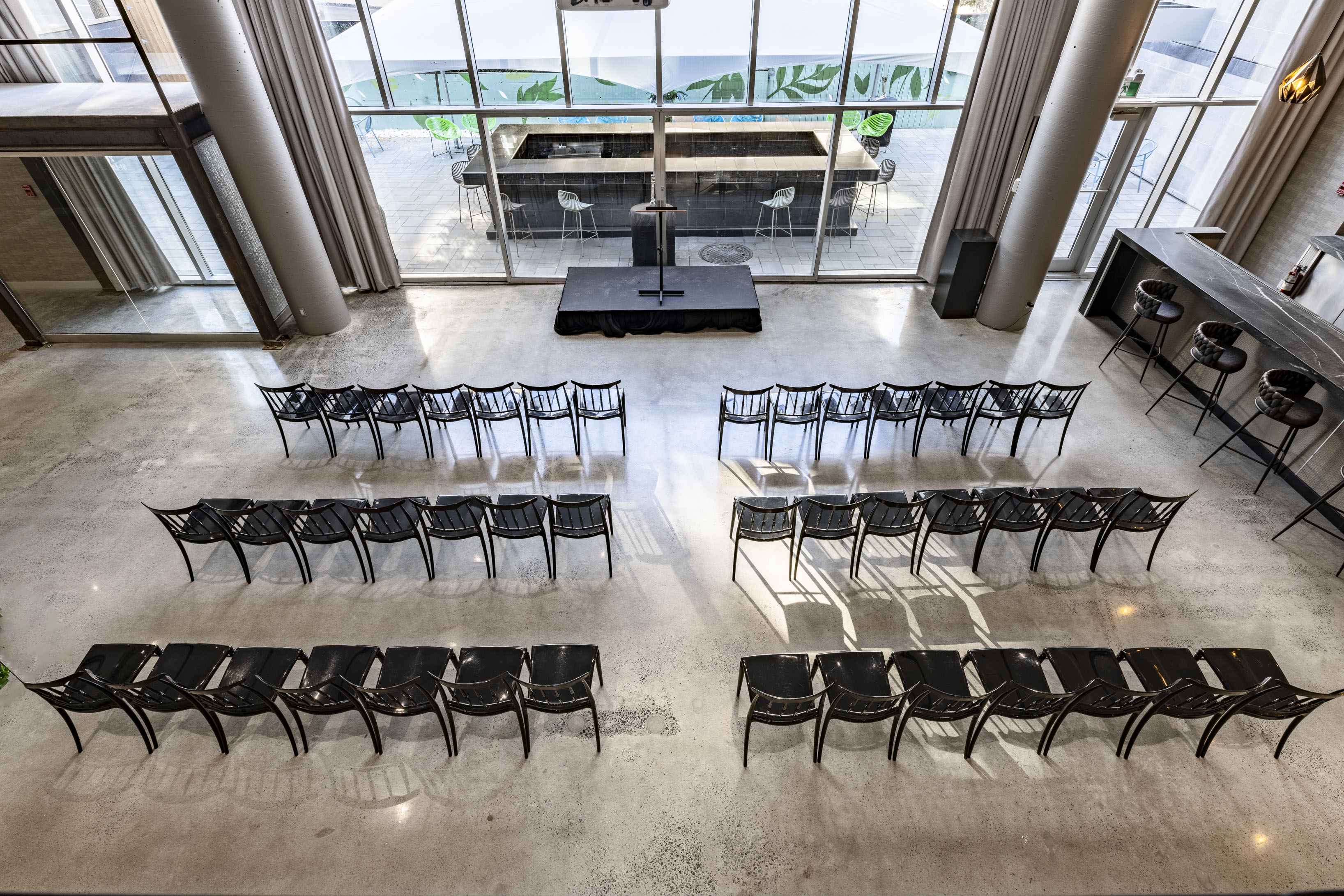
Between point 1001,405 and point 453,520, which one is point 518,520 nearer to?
point 453,520

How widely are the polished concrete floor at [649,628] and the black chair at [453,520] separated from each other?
337 millimetres

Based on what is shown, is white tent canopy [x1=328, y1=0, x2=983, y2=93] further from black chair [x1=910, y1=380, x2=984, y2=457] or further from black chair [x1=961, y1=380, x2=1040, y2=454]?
black chair [x1=910, y1=380, x2=984, y2=457]

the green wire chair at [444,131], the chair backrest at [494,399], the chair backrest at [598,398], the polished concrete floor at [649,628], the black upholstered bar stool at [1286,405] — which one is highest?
the green wire chair at [444,131]

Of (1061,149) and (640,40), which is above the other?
(640,40)

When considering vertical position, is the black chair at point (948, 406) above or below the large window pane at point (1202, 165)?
below

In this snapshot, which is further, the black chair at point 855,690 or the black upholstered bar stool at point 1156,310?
the black upholstered bar stool at point 1156,310

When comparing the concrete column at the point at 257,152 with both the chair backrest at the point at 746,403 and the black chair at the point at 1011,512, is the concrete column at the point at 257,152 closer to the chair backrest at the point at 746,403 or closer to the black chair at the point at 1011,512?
the chair backrest at the point at 746,403

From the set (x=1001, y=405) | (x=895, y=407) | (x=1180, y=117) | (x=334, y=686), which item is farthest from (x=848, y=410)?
(x=1180, y=117)

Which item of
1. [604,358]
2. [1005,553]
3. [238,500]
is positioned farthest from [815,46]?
[238,500]

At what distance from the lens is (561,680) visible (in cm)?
418

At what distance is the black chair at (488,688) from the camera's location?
4004 millimetres

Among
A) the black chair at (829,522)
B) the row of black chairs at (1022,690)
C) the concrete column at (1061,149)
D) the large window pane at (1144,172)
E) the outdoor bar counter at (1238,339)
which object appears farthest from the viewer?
the large window pane at (1144,172)

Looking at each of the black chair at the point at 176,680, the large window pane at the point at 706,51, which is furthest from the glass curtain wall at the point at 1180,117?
the black chair at the point at 176,680

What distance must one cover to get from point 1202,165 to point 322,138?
11419mm
